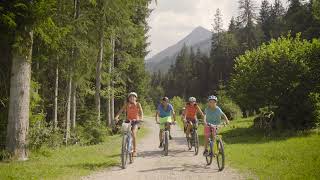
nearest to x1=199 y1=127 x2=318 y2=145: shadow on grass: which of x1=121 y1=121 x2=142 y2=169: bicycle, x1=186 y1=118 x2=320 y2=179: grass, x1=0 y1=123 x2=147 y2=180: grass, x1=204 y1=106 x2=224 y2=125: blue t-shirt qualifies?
x1=186 y1=118 x2=320 y2=179: grass

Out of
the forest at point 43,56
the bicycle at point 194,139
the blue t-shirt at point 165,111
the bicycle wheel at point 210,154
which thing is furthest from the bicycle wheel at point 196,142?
the forest at point 43,56

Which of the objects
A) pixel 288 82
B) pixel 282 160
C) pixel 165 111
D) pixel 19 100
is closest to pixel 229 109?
pixel 288 82

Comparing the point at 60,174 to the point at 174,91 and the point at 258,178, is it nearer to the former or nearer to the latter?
the point at 258,178

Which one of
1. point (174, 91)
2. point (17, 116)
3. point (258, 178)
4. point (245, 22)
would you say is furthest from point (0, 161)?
point (174, 91)

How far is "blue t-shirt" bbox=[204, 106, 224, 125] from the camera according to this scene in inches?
504

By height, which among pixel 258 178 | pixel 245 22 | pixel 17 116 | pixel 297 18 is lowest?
pixel 258 178

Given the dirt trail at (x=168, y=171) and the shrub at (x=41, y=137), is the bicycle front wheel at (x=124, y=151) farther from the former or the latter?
the shrub at (x=41, y=137)

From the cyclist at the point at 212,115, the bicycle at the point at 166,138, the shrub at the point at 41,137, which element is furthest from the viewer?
the shrub at the point at 41,137

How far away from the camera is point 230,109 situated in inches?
1982

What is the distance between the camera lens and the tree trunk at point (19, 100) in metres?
13.0

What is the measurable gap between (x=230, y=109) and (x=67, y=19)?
36.4m

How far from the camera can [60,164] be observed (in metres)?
12.9

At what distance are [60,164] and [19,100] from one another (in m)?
2.46

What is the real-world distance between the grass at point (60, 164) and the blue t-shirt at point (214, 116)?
10.9 feet
